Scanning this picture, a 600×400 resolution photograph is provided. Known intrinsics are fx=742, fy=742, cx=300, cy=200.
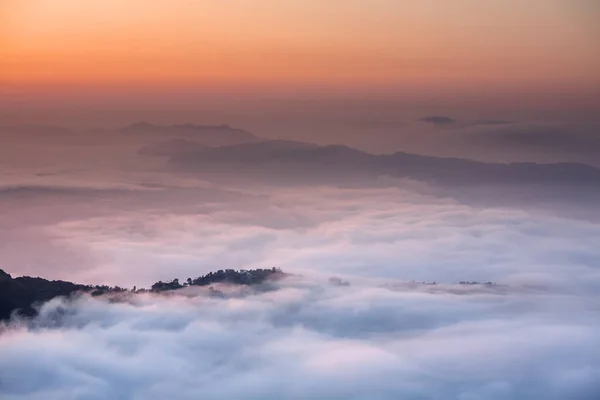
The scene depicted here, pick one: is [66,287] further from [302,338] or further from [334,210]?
[334,210]

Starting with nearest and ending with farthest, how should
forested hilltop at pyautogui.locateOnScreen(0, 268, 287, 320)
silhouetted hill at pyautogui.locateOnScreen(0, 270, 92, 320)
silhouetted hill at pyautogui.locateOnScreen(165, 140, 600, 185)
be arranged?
1. silhouetted hill at pyautogui.locateOnScreen(0, 270, 92, 320)
2. forested hilltop at pyautogui.locateOnScreen(0, 268, 287, 320)
3. silhouetted hill at pyautogui.locateOnScreen(165, 140, 600, 185)

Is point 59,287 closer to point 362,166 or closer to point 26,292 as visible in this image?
point 26,292

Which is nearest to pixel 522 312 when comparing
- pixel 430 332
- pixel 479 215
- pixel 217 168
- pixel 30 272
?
pixel 430 332

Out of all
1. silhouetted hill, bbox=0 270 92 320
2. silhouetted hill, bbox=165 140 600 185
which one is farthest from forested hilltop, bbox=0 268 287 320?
silhouetted hill, bbox=165 140 600 185

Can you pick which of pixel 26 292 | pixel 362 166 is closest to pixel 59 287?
pixel 26 292

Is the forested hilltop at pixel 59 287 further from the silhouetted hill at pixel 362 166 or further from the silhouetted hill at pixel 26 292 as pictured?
the silhouetted hill at pixel 362 166

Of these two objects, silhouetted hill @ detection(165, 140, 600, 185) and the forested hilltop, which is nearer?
the forested hilltop

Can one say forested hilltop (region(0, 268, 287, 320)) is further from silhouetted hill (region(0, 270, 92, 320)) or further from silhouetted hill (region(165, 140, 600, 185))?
silhouetted hill (region(165, 140, 600, 185))
